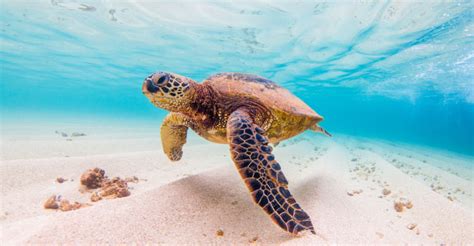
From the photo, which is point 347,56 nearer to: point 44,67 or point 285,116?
point 285,116

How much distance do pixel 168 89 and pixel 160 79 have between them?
5.8 inches

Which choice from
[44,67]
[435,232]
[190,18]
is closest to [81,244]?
[435,232]

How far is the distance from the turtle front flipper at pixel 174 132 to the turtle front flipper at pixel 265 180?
58.1 inches

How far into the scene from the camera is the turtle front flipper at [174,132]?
362 centimetres

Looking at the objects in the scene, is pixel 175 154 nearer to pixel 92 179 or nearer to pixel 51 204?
pixel 92 179

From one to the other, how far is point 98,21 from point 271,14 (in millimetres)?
11411

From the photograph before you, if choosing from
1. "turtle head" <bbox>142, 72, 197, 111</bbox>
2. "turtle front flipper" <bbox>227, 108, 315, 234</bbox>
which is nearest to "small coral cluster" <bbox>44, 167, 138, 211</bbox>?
"turtle head" <bbox>142, 72, 197, 111</bbox>

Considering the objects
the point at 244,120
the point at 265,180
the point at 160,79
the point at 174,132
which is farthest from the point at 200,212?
the point at 174,132

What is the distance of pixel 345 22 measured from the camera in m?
12.8

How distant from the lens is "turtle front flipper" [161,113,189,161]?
3.62m

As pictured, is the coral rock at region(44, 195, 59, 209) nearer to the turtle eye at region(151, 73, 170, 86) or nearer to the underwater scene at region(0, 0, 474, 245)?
the underwater scene at region(0, 0, 474, 245)

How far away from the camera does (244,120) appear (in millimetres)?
→ 2590

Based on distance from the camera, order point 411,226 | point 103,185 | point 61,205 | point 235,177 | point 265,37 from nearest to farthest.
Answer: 1. point 61,205
2. point 411,226
3. point 103,185
4. point 235,177
5. point 265,37

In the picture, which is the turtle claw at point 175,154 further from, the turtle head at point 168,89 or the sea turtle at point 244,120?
the turtle head at point 168,89
